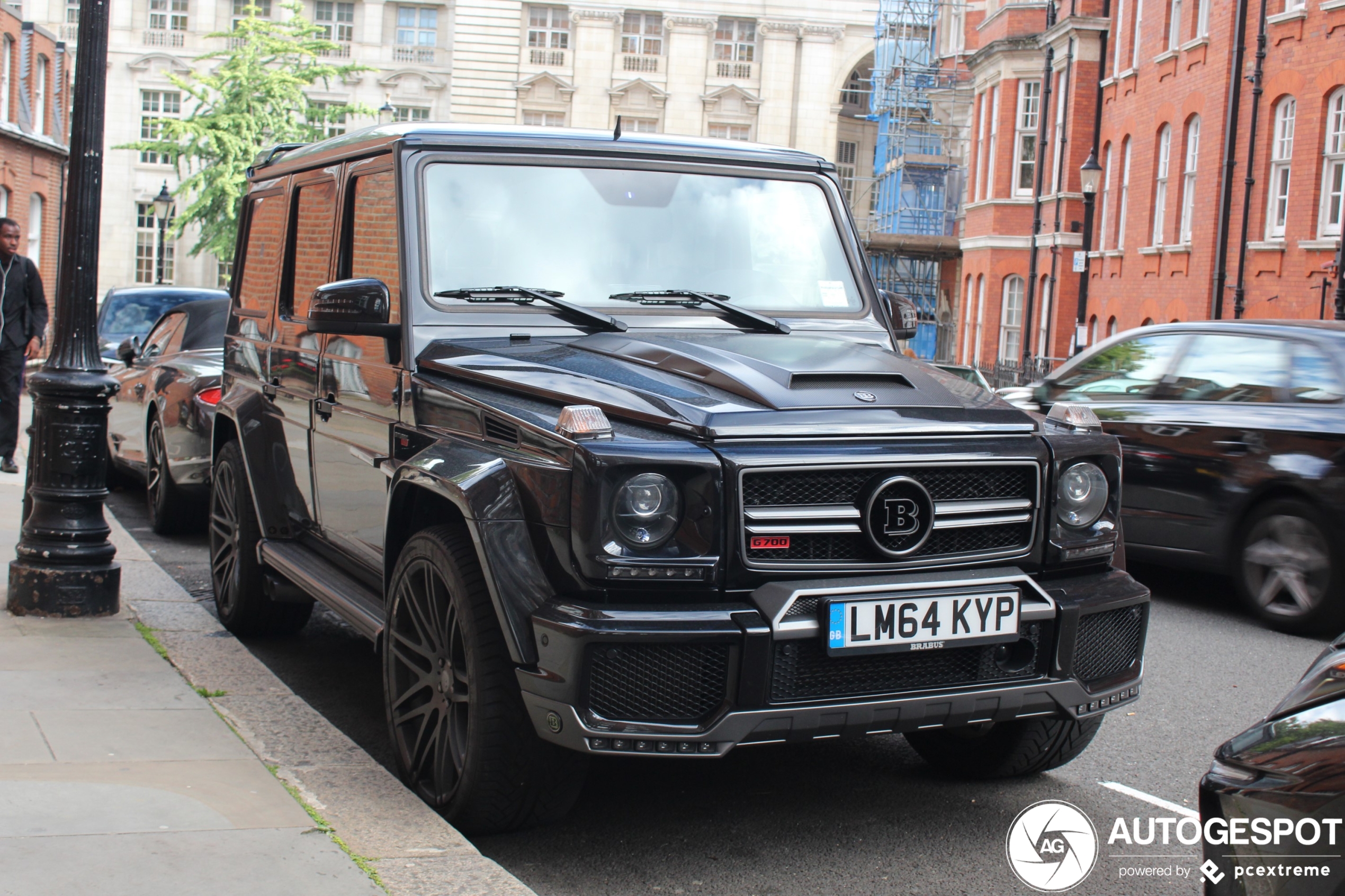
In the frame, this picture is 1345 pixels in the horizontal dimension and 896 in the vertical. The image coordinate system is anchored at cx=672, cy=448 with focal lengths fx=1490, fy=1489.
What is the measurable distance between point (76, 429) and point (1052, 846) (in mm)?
4568

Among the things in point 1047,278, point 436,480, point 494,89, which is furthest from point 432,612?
point 494,89

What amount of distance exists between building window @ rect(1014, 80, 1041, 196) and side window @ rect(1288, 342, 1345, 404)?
103 ft

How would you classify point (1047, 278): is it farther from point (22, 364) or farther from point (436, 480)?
point (436, 480)

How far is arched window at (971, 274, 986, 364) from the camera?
131 ft

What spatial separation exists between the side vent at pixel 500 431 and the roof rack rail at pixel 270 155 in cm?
314

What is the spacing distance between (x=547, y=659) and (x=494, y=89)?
65275 mm

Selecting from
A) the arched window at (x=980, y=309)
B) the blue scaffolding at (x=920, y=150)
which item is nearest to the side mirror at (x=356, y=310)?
the arched window at (x=980, y=309)

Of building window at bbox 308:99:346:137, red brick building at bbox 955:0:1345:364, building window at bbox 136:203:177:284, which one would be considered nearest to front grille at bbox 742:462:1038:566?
red brick building at bbox 955:0:1345:364

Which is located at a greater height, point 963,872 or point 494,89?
point 494,89

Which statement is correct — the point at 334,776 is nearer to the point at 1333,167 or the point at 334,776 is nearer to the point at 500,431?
the point at 500,431

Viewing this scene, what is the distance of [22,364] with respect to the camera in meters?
12.3

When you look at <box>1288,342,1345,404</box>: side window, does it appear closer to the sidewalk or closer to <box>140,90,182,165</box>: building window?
the sidewalk

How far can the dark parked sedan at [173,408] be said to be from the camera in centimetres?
964

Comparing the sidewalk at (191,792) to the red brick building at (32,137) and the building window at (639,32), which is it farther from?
the building window at (639,32)
